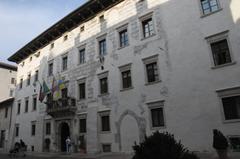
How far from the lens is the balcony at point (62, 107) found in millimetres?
19144

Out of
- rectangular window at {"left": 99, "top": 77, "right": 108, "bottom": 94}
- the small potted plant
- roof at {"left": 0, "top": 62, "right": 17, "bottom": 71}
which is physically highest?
roof at {"left": 0, "top": 62, "right": 17, "bottom": 71}

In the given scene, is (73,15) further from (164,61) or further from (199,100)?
(199,100)

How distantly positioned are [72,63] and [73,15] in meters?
4.80

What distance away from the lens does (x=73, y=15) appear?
2119 cm

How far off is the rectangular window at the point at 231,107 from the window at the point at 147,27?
23.0ft

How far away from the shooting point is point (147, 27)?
16.2 metres

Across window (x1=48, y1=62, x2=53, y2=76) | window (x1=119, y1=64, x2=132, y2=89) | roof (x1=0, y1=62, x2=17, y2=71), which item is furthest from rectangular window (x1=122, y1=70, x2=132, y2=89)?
roof (x1=0, y1=62, x2=17, y2=71)

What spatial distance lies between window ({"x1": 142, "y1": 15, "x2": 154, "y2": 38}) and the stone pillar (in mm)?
7015

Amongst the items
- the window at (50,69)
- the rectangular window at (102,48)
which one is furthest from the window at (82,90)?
the window at (50,69)

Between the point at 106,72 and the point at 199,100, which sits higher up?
the point at 106,72

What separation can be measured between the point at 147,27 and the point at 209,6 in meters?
4.60

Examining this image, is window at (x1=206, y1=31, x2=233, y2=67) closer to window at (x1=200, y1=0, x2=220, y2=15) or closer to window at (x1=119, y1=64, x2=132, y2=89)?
window at (x1=200, y1=0, x2=220, y2=15)

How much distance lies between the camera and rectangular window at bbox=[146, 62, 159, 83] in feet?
48.9

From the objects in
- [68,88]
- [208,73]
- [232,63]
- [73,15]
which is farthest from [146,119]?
[73,15]
